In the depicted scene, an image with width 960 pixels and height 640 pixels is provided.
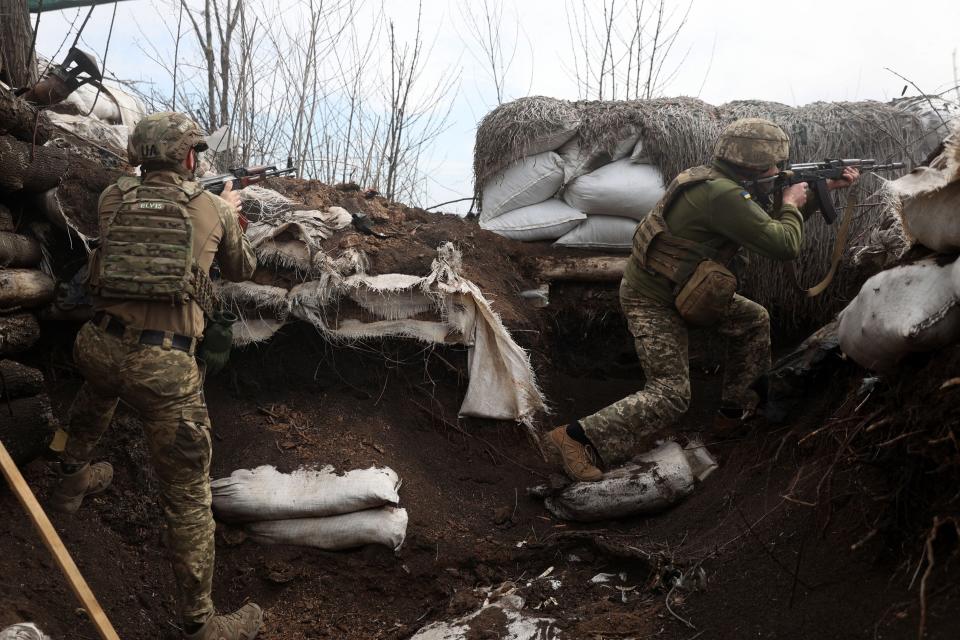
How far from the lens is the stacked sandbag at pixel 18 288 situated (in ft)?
10.8

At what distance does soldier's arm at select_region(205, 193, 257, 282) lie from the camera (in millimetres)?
3125

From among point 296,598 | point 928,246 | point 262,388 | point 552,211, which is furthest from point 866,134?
point 296,598

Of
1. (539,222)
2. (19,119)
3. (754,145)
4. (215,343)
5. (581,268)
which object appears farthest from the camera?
(539,222)

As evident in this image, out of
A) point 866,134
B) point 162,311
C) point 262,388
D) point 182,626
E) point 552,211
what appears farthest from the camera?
point 552,211

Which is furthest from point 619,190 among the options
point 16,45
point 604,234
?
point 16,45

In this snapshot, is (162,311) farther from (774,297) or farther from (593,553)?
(774,297)

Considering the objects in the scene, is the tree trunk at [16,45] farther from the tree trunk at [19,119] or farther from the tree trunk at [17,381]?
the tree trunk at [17,381]

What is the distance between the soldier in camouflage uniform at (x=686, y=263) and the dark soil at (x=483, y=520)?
37 centimetres

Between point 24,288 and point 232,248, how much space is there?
0.96 metres

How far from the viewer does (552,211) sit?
505 cm

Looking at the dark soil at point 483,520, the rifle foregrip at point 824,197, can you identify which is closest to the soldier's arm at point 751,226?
the rifle foregrip at point 824,197

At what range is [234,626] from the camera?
3.02 meters

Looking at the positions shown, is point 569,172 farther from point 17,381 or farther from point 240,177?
point 17,381

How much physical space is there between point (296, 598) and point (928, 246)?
273cm
